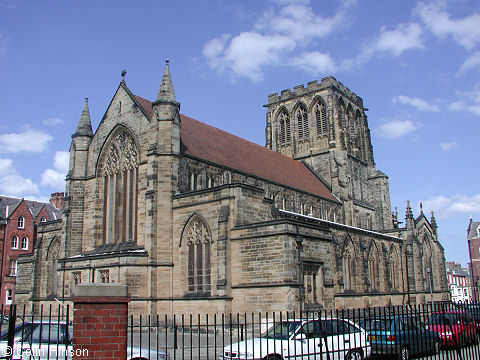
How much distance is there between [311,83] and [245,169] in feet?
70.0

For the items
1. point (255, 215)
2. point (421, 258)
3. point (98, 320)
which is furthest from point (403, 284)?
point (98, 320)

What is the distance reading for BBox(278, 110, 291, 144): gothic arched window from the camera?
52750 mm

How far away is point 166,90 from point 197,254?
963 centimetres

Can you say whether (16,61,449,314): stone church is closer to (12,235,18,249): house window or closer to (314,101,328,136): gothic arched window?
(314,101,328,136): gothic arched window

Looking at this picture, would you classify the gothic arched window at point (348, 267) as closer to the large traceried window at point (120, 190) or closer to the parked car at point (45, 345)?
the large traceried window at point (120, 190)

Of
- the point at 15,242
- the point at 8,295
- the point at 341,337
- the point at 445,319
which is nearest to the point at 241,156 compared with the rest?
the point at 341,337

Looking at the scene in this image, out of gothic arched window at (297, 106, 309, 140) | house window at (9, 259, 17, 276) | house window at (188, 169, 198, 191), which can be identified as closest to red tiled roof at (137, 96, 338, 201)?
house window at (188, 169, 198, 191)

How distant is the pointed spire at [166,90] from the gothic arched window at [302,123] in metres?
24.8

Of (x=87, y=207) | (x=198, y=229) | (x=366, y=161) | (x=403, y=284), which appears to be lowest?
→ (x=403, y=284)

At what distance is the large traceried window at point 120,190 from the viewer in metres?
29.4

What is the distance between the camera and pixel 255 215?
1015 inches

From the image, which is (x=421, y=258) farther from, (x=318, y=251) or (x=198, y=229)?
(x=198, y=229)

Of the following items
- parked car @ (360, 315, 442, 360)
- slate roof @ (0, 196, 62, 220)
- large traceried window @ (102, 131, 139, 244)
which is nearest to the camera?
parked car @ (360, 315, 442, 360)

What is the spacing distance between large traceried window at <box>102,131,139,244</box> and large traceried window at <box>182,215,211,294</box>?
408 centimetres
